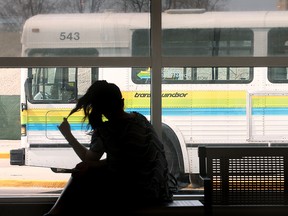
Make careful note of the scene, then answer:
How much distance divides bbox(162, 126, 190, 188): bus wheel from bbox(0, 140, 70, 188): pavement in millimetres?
814

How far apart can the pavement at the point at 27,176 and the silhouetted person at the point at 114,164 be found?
77 centimetres

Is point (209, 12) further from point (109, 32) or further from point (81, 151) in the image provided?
point (81, 151)

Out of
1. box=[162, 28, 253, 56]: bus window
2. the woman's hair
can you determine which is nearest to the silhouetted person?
the woman's hair

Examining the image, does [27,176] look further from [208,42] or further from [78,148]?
[208,42]

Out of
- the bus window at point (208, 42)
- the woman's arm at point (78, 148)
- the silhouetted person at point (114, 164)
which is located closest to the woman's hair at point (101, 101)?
the silhouetted person at point (114, 164)

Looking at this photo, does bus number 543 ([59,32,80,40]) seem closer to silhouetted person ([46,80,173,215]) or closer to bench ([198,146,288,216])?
silhouetted person ([46,80,173,215])

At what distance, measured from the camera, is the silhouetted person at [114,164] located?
3047 mm

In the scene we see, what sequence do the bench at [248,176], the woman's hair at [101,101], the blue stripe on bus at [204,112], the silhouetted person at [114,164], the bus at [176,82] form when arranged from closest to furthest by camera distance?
the silhouetted person at [114,164] < the woman's hair at [101,101] < the bench at [248,176] < the bus at [176,82] < the blue stripe on bus at [204,112]

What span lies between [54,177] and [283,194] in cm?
171

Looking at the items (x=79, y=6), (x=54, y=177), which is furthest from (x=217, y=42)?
(x=54, y=177)

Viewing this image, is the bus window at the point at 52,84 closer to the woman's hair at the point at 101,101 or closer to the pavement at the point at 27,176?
the pavement at the point at 27,176

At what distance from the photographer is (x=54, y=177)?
13.1 ft

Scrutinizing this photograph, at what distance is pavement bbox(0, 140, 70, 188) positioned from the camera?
3.96m

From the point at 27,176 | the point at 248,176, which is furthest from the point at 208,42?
the point at 27,176
